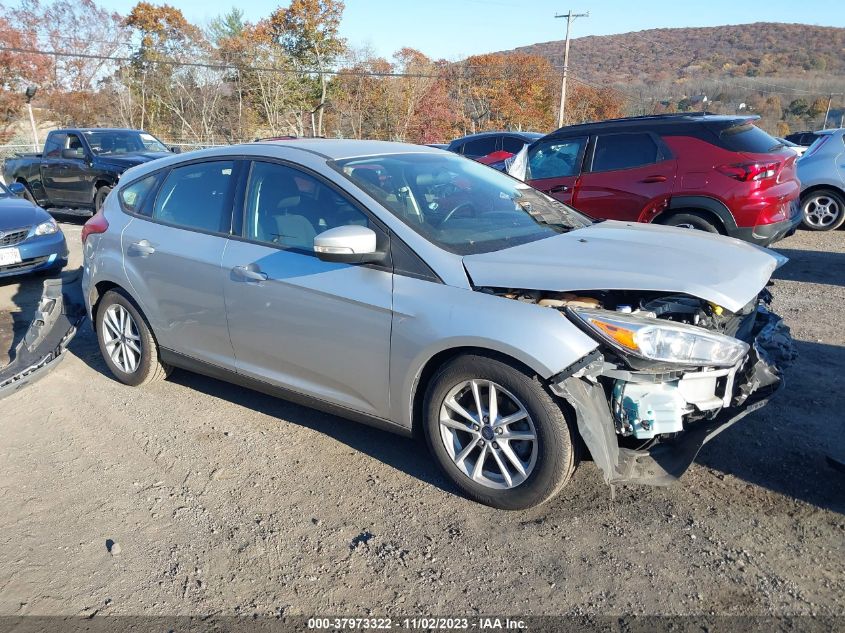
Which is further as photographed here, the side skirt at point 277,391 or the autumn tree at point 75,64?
the autumn tree at point 75,64

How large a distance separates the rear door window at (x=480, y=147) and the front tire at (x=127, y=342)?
34.5 feet

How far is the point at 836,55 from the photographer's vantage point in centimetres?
8912

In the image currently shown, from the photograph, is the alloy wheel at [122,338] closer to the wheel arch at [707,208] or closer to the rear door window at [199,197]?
the rear door window at [199,197]

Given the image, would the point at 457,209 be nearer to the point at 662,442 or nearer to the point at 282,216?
→ the point at 282,216

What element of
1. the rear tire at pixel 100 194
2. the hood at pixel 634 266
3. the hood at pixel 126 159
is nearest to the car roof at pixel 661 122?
the hood at pixel 634 266

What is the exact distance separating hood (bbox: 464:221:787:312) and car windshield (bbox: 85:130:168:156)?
11.9 metres

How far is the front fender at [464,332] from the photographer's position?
292cm

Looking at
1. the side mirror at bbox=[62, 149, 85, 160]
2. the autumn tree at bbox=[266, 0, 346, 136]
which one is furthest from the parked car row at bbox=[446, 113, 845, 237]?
the autumn tree at bbox=[266, 0, 346, 136]

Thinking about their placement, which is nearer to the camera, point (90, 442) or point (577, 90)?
point (90, 442)

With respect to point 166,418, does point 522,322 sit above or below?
above

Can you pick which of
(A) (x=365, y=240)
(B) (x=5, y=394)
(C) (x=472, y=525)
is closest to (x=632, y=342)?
(C) (x=472, y=525)

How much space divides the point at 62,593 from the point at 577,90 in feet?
186

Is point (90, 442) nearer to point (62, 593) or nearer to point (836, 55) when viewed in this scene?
point (62, 593)

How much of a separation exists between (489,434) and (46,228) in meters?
7.02
